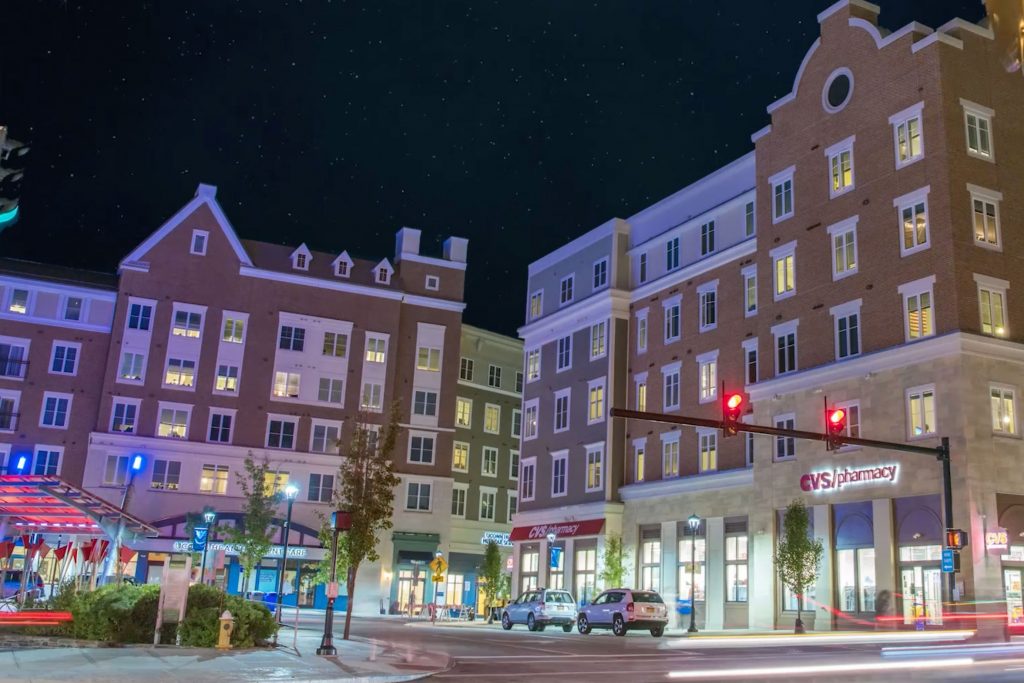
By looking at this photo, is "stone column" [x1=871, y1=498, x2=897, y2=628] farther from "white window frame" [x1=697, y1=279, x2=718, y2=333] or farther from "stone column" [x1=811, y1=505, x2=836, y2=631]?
"white window frame" [x1=697, y1=279, x2=718, y2=333]

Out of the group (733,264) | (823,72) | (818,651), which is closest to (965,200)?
(823,72)

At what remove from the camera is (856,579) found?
123 ft

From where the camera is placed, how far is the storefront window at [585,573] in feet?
178

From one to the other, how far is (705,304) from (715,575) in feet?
45.9

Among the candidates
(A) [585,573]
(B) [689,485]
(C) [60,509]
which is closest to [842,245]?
(B) [689,485]

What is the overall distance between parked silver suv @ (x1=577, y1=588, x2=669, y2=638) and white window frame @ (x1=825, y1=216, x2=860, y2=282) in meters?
15.6

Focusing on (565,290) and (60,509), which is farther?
(565,290)

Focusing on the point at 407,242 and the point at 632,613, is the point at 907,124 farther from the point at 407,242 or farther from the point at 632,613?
the point at 407,242

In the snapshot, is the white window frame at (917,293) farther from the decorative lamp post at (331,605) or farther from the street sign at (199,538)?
the street sign at (199,538)

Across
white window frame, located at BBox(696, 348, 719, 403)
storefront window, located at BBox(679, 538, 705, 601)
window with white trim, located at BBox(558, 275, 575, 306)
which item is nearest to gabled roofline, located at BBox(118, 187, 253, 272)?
window with white trim, located at BBox(558, 275, 575, 306)

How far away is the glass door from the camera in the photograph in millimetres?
33156

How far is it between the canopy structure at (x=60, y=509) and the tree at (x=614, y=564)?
2937cm

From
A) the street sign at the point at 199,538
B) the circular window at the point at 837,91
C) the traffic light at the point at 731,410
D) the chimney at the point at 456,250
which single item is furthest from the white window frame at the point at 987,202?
the chimney at the point at 456,250

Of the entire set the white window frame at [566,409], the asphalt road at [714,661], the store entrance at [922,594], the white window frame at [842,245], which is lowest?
the asphalt road at [714,661]
